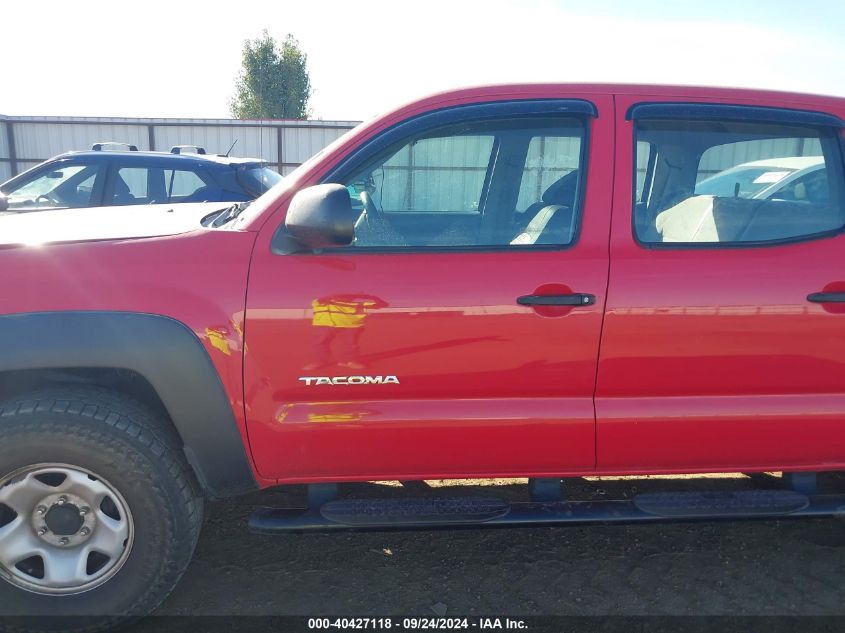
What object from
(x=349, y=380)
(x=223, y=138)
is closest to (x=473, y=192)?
(x=349, y=380)

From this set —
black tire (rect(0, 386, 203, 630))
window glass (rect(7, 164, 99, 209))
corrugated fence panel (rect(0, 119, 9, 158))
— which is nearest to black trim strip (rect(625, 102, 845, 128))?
black tire (rect(0, 386, 203, 630))

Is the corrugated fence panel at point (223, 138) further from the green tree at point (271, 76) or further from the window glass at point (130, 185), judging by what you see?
the green tree at point (271, 76)

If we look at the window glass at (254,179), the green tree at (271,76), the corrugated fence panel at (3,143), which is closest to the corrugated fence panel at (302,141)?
the corrugated fence panel at (3,143)

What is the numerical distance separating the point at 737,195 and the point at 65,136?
19571 mm

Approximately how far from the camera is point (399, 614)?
8.27ft

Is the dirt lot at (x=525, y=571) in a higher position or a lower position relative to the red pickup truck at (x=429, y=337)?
→ lower

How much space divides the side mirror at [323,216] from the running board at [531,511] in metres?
1.03

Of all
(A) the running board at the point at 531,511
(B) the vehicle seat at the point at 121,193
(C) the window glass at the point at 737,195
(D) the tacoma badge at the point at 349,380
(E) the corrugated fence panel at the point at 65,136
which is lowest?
(A) the running board at the point at 531,511

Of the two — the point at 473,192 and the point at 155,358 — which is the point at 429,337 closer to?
the point at 473,192

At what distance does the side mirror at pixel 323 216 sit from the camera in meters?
2.10

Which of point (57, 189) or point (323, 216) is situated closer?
point (323, 216)

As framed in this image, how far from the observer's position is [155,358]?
2.17 metres

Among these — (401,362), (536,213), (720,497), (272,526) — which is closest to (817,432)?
(720,497)

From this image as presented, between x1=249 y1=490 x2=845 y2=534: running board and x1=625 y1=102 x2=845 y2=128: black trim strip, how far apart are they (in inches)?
58.5
